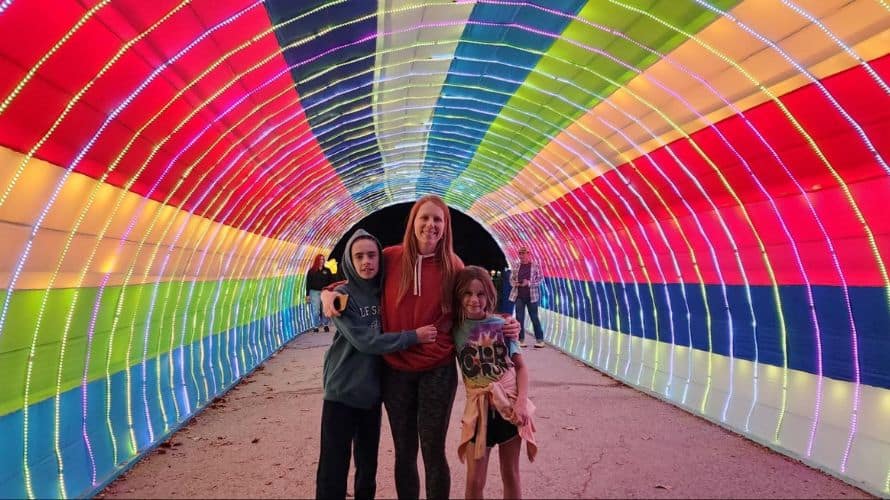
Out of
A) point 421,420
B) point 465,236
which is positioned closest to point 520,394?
point 421,420

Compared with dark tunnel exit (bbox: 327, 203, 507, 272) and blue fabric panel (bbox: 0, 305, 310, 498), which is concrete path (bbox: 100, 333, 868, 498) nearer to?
blue fabric panel (bbox: 0, 305, 310, 498)

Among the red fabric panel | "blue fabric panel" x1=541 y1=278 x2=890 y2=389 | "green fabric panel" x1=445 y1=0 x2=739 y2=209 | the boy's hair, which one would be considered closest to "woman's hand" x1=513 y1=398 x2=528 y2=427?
the boy's hair

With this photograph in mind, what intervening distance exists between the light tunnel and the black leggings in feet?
7.18

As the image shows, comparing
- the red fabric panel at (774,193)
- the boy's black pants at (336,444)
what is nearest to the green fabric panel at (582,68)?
the red fabric panel at (774,193)

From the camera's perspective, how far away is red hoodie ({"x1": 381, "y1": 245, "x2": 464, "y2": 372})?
11.6ft

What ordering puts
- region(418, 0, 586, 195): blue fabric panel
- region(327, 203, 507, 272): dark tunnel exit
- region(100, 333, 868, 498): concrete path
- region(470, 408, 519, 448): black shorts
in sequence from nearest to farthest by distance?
1. region(470, 408, 519, 448): black shorts
2. region(100, 333, 868, 498): concrete path
3. region(418, 0, 586, 195): blue fabric panel
4. region(327, 203, 507, 272): dark tunnel exit

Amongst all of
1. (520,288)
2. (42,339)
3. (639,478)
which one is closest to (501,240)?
(520,288)

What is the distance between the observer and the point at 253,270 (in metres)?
18.1

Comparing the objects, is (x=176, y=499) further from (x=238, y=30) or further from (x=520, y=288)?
(x=520, y=288)

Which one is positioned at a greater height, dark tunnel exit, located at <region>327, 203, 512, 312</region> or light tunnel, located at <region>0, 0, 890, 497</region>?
dark tunnel exit, located at <region>327, 203, 512, 312</region>

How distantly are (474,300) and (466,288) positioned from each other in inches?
3.0

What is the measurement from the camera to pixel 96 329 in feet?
30.6

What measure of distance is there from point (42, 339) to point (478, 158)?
12.2 m

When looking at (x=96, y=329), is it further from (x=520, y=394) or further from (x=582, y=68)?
(x=520, y=394)
